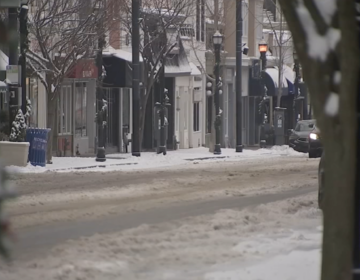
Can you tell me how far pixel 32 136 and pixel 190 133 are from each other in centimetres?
2174

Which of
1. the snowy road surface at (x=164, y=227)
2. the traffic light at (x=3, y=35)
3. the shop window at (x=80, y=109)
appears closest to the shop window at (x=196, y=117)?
the shop window at (x=80, y=109)

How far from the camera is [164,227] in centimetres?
1243

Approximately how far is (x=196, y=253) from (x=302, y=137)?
1161 inches

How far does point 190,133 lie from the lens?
46.3 metres

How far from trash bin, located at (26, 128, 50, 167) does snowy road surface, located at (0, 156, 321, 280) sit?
3341mm

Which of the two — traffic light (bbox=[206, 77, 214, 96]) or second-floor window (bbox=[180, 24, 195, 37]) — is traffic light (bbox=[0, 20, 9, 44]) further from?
traffic light (bbox=[206, 77, 214, 96])

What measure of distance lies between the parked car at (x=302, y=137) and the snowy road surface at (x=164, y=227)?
17.3 metres

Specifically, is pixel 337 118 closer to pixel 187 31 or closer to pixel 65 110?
pixel 65 110

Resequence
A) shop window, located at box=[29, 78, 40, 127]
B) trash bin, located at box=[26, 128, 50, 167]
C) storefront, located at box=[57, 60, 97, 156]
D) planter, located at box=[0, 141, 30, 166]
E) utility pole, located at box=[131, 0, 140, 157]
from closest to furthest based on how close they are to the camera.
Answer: planter, located at box=[0, 141, 30, 166] < trash bin, located at box=[26, 128, 50, 167] < utility pole, located at box=[131, 0, 140, 157] < shop window, located at box=[29, 78, 40, 127] < storefront, located at box=[57, 60, 97, 156]

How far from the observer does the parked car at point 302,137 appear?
3888 cm

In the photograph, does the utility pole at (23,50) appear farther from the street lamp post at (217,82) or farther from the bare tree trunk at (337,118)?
the bare tree trunk at (337,118)

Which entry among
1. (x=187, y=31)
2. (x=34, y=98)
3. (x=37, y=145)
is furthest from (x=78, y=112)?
(x=37, y=145)

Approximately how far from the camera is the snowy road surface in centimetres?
906

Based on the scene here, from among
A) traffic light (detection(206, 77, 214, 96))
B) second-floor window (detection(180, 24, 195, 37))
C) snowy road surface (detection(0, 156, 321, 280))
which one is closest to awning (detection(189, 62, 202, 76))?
traffic light (detection(206, 77, 214, 96))
